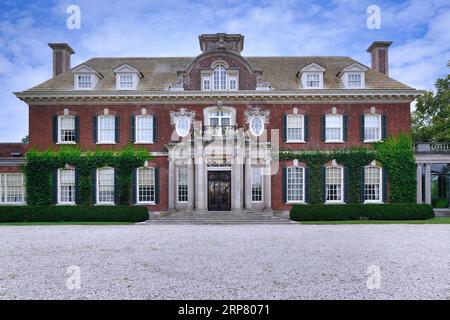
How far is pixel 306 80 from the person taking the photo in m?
29.4

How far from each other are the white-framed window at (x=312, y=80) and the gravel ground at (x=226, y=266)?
14.9 metres

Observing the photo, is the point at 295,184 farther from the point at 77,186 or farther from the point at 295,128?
the point at 77,186

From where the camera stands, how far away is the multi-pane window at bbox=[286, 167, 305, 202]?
28.6 m

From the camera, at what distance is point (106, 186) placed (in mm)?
28766

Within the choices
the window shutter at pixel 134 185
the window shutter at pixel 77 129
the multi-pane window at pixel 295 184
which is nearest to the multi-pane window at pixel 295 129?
the multi-pane window at pixel 295 184

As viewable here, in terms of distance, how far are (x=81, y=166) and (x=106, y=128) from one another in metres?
3.13

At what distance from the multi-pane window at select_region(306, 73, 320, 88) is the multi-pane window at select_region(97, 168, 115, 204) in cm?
1505

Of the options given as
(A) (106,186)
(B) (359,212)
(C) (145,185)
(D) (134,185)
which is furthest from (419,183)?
(A) (106,186)

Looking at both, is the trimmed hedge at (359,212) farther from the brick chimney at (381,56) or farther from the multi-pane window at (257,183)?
the brick chimney at (381,56)

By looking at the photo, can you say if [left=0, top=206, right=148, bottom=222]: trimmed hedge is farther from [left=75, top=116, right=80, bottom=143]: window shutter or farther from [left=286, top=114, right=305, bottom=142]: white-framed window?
Answer: [left=286, top=114, right=305, bottom=142]: white-framed window

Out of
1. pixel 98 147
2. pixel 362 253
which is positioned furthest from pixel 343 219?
pixel 98 147

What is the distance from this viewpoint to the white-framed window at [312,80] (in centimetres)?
2939

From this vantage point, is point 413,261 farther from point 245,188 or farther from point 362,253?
point 245,188

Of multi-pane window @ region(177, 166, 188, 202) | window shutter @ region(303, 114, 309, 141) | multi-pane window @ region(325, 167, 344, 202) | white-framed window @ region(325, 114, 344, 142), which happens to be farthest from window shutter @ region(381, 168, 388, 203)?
multi-pane window @ region(177, 166, 188, 202)
